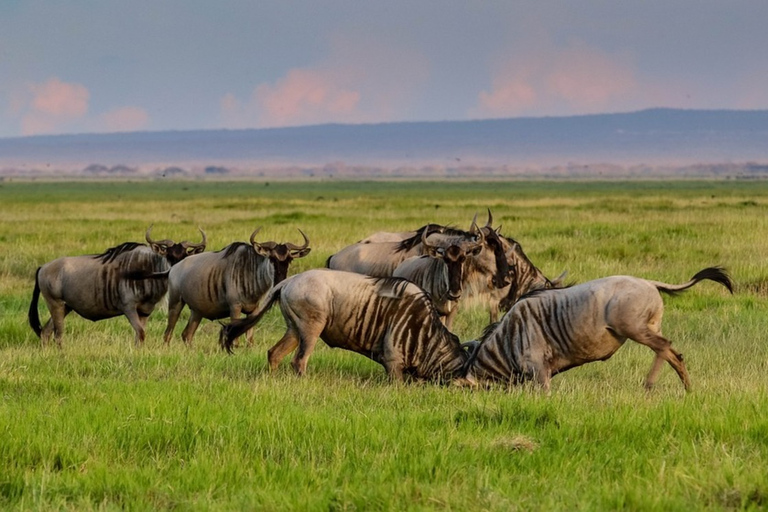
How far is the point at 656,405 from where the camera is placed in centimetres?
770

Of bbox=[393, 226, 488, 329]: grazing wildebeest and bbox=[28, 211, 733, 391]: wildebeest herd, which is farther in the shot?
bbox=[393, 226, 488, 329]: grazing wildebeest

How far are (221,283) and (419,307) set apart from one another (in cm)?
356

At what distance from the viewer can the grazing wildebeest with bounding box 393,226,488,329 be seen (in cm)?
1060

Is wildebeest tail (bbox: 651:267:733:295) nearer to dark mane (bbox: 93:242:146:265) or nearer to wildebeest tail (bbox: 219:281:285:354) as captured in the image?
wildebeest tail (bbox: 219:281:285:354)

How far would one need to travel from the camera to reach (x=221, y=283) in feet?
39.9

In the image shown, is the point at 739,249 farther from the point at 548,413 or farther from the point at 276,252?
the point at 548,413

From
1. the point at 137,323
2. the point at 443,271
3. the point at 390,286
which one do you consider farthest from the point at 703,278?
the point at 137,323

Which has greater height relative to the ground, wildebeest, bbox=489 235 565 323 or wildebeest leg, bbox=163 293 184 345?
wildebeest, bbox=489 235 565 323

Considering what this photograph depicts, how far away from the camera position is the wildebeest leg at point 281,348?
9562 millimetres

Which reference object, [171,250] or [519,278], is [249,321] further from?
[519,278]

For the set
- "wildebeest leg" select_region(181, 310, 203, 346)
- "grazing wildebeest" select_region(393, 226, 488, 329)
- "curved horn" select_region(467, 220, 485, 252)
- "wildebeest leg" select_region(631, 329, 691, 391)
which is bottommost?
"wildebeest leg" select_region(181, 310, 203, 346)

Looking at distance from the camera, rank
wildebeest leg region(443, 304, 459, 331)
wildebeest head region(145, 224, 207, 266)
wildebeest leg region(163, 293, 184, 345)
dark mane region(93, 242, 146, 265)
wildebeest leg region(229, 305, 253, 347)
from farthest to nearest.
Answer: wildebeest head region(145, 224, 207, 266), dark mane region(93, 242, 146, 265), wildebeest leg region(163, 293, 184, 345), wildebeest leg region(229, 305, 253, 347), wildebeest leg region(443, 304, 459, 331)

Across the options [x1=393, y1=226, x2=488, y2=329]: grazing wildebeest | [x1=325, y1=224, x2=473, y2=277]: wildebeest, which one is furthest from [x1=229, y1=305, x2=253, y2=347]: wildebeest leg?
[x1=393, y1=226, x2=488, y2=329]: grazing wildebeest

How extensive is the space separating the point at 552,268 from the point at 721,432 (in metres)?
11.4
